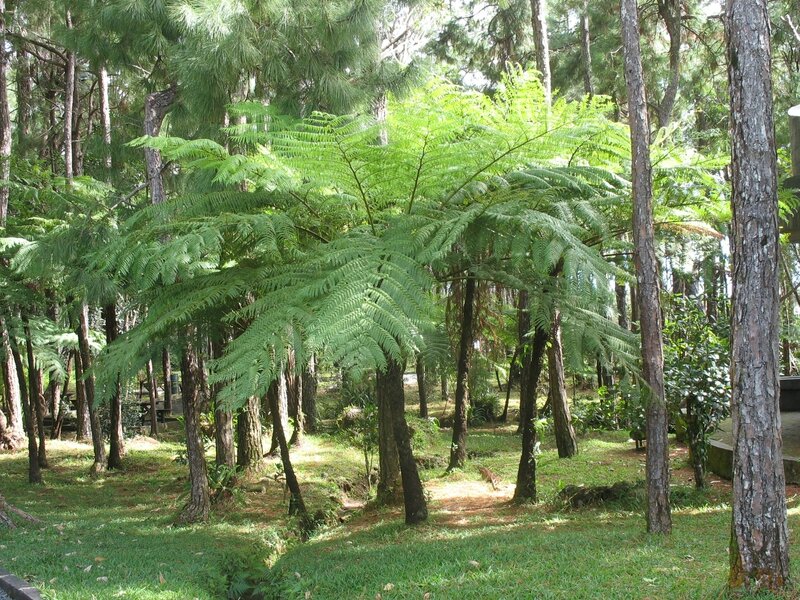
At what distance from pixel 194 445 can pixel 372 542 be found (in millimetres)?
2746

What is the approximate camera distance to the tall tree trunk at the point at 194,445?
8.65 m

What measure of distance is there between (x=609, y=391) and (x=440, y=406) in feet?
28.9

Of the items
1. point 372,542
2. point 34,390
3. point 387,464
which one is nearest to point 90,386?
point 34,390

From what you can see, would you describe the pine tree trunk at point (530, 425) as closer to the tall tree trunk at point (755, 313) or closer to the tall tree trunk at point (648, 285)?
the tall tree trunk at point (648, 285)

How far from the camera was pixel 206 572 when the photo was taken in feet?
20.5

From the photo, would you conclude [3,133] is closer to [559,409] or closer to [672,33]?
[559,409]

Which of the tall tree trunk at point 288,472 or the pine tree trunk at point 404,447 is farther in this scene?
the tall tree trunk at point 288,472

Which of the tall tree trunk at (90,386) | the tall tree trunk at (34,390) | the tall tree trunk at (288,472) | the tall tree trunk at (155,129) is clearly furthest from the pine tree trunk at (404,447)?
the tall tree trunk at (90,386)

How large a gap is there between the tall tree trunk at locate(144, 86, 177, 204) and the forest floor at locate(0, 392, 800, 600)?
13.0ft

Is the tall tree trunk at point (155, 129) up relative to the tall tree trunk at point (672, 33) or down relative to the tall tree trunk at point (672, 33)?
down

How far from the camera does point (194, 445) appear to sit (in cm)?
878

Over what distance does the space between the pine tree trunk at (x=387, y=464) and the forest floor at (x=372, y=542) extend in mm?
369

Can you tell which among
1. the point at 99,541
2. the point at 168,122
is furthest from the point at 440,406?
the point at 99,541

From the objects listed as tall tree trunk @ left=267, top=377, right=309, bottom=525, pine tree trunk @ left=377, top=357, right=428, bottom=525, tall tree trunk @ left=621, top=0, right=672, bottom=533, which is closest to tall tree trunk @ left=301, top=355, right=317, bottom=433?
tall tree trunk @ left=267, top=377, right=309, bottom=525
